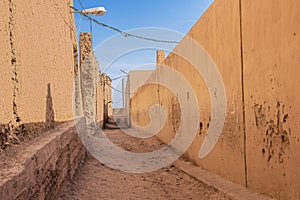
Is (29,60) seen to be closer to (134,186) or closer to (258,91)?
(258,91)

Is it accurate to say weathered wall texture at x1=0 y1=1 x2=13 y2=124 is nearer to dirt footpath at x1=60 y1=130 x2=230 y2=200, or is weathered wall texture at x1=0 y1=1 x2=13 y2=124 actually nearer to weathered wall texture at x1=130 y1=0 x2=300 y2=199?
dirt footpath at x1=60 y1=130 x2=230 y2=200

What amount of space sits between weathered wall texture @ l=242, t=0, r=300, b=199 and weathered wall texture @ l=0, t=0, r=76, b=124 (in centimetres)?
198

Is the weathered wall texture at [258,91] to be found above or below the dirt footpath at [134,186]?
above

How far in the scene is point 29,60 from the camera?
2787 mm

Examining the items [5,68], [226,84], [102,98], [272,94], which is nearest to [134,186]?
[226,84]

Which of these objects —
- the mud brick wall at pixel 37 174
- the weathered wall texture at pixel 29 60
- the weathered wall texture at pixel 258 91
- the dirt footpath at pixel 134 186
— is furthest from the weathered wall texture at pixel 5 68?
the weathered wall texture at pixel 258 91

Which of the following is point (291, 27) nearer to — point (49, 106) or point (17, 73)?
point (17, 73)

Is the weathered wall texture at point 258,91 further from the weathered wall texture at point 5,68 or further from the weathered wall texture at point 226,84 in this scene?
the weathered wall texture at point 5,68

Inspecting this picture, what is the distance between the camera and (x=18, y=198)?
1.49 meters

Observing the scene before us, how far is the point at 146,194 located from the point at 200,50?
2.14m

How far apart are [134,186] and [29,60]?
2164 millimetres

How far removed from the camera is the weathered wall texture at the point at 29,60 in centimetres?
219

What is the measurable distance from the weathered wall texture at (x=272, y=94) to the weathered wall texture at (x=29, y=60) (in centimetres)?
198

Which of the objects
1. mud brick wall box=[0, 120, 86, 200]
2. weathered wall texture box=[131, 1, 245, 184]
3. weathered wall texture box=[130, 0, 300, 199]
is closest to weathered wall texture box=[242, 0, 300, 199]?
weathered wall texture box=[130, 0, 300, 199]
